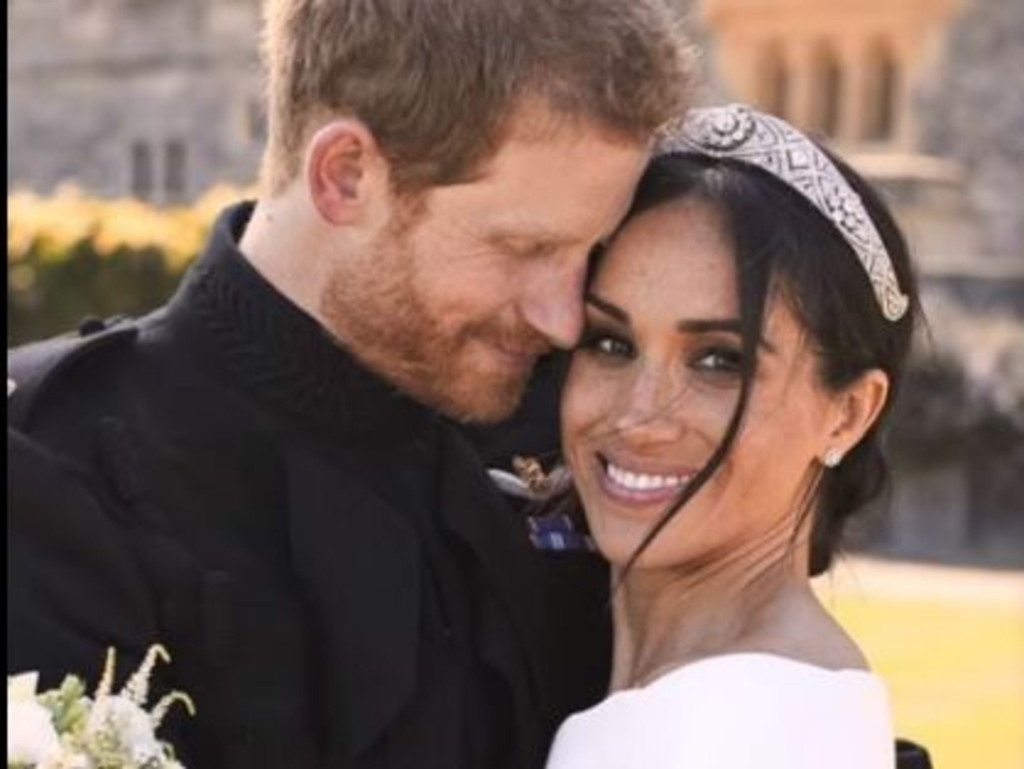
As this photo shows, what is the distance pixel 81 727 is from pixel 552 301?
759 millimetres

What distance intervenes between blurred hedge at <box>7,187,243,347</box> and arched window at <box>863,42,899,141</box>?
739cm

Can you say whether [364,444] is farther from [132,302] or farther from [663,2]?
[132,302]

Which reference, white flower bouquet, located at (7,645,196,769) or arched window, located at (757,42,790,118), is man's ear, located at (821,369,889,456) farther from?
arched window, located at (757,42,790,118)

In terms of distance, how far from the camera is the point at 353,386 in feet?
9.01

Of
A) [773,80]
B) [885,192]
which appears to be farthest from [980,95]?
[885,192]

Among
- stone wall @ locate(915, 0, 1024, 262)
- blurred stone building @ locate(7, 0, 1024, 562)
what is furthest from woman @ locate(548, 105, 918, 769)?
stone wall @ locate(915, 0, 1024, 262)

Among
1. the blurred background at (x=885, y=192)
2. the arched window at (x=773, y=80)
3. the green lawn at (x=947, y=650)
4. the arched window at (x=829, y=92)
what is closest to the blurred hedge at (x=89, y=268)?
the blurred background at (x=885, y=192)

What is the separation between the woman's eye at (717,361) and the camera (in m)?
2.79

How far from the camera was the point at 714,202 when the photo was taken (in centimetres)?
285

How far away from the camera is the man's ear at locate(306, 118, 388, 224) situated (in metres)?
2.66

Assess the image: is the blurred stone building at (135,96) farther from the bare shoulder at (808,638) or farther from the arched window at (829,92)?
the bare shoulder at (808,638)

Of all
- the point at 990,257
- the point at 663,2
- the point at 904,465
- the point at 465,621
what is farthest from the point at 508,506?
the point at 990,257

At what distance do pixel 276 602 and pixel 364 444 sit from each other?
10.4 inches

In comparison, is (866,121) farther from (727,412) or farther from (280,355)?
(280,355)
